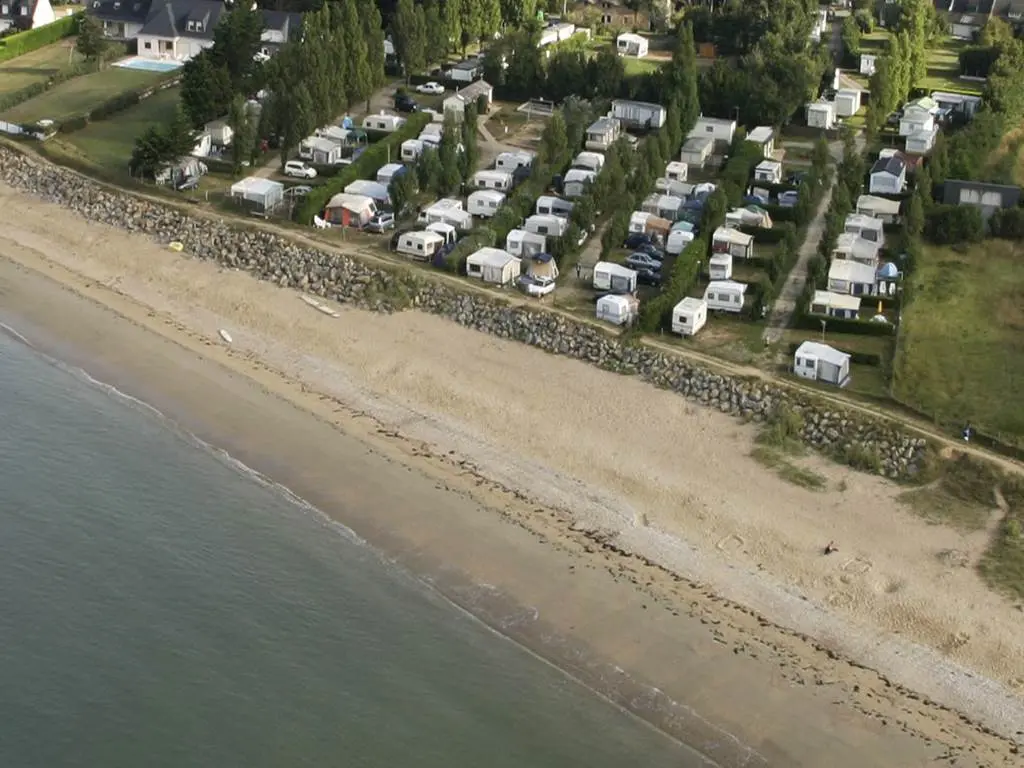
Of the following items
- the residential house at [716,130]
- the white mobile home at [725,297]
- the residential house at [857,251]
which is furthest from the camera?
the residential house at [716,130]

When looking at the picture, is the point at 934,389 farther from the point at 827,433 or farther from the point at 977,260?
the point at 977,260

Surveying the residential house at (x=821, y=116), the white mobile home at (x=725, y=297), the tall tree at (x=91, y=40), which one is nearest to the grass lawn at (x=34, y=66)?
the tall tree at (x=91, y=40)

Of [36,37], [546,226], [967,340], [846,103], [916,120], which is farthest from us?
[36,37]

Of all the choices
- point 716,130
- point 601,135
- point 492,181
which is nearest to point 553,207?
point 492,181

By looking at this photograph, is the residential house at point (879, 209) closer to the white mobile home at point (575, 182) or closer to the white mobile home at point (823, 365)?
the white mobile home at point (575, 182)

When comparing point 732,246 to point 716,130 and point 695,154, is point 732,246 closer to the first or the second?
point 695,154

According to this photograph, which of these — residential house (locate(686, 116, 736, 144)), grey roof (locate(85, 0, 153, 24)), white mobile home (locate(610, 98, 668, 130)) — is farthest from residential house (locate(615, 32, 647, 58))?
grey roof (locate(85, 0, 153, 24))
